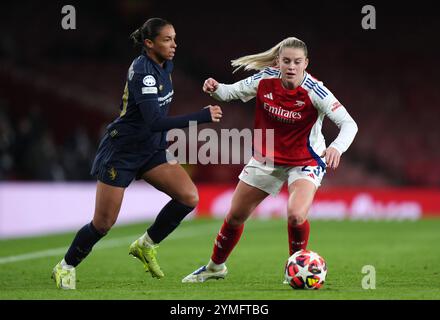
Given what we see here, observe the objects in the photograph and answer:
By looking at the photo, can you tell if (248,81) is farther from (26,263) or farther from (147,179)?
(26,263)

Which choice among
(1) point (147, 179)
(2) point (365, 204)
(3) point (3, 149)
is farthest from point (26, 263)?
(2) point (365, 204)

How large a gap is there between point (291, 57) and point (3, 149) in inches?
Result: 384

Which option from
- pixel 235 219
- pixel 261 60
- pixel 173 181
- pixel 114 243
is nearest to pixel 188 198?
pixel 173 181

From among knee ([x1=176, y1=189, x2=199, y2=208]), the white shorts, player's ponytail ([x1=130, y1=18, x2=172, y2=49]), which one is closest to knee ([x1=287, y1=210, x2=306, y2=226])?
the white shorts

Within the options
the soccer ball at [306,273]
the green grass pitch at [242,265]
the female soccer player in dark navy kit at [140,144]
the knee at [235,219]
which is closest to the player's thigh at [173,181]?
the female soccer player in dark navy kit at [140,144]

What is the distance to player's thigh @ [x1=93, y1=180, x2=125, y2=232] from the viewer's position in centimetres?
695

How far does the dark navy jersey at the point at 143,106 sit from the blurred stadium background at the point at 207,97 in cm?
724

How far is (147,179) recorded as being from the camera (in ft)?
24.1

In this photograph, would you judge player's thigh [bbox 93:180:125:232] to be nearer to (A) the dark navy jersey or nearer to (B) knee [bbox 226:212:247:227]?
(A) the dark navy jersey

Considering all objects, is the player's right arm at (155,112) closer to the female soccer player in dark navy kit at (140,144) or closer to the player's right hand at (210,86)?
the female soccer player in dark navy kit at (140,144)

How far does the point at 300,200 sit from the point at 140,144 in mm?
1315

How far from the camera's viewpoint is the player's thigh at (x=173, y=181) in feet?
23.8

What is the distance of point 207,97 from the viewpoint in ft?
79.0

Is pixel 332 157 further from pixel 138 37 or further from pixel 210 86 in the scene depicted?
pixel 138 37
